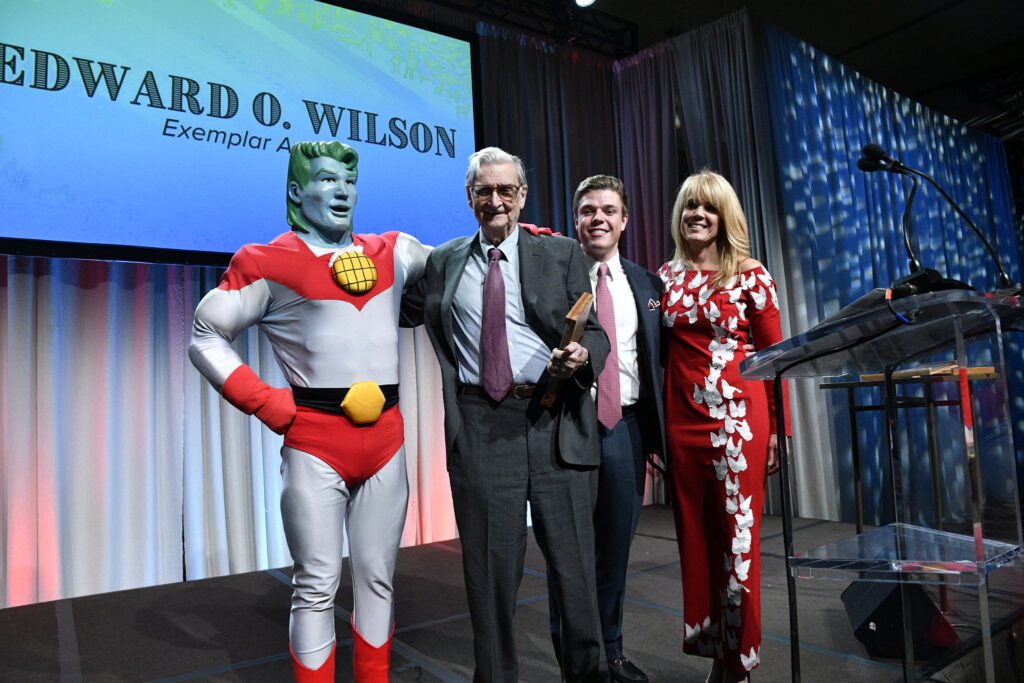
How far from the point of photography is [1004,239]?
7.82m

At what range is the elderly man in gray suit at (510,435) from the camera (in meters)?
1.68

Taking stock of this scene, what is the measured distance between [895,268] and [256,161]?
5.18m

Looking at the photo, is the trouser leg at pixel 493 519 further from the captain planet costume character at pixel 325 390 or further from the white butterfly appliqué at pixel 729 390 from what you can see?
the white butterfly appliqué at pixel 729 390

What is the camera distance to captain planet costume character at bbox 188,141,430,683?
1.69m

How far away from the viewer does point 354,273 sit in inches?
70.7

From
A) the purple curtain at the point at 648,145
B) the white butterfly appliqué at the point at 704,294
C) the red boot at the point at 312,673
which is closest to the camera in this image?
the red boot at the point at 312,673

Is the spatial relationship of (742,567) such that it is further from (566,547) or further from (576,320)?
(576,320)

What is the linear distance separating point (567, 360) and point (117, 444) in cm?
296

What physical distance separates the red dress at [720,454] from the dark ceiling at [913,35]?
4.38 meters

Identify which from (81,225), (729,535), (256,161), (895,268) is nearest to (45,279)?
(81,225)

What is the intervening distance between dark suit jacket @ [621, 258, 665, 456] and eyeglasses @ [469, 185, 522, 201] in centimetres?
51

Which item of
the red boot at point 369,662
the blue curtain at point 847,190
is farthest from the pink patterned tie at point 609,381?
the blue curtain at point 847,190

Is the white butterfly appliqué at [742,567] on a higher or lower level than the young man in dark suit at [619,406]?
lower

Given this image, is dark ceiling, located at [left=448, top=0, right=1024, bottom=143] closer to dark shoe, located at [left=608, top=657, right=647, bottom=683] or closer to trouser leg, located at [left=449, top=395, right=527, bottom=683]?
trouser leg, located at [left=449, top=395, right=527, bottom=683]
